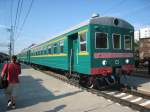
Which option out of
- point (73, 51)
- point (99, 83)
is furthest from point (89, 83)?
point (73, 51)

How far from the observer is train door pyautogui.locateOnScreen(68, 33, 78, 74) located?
39.6 feet

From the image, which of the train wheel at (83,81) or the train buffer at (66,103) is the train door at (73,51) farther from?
the train buffer at (66,103)

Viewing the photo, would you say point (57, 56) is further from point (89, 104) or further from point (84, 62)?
point (89, 104)

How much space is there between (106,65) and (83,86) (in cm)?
190

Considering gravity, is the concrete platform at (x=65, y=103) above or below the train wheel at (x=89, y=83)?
below

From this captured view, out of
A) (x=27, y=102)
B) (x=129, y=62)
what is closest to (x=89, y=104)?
(x=27, y=102)

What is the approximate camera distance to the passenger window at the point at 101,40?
10.6m

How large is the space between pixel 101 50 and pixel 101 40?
0.48 metres

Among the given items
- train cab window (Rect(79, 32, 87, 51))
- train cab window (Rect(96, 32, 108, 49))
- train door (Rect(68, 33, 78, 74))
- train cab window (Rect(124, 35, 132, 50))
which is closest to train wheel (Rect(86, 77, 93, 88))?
train door (Rect(68, 33, 78, 74))

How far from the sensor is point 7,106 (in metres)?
8.12

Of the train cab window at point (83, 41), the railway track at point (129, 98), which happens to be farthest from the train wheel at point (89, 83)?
the train cab window at point (83, 41)

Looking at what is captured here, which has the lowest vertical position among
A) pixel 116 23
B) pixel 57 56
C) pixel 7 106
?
pixel 7 106

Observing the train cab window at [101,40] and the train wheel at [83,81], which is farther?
the train wheel at [83,81]

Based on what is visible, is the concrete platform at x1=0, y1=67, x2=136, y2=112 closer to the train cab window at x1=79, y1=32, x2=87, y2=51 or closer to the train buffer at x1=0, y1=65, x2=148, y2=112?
the train buffer at x1=0, y1=65, x2=148, y2=112
